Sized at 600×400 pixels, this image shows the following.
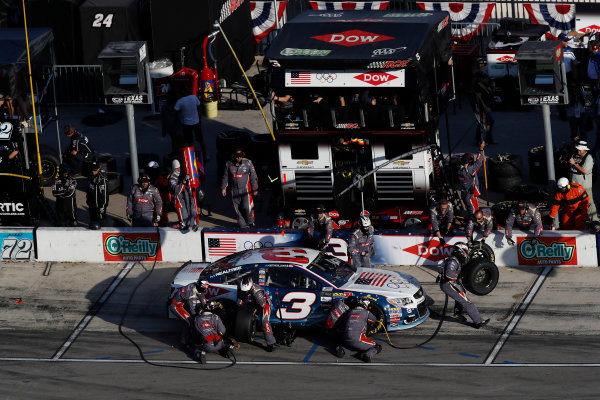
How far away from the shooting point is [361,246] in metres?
22.7

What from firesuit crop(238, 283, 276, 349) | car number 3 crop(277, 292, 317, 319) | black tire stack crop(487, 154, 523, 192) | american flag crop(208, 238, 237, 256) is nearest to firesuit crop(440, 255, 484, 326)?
car number 3 crop(277, 292, 317, 319)

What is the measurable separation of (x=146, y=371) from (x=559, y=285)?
759 cm

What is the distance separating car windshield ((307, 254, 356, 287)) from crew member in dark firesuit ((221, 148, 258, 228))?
3993 millimetres

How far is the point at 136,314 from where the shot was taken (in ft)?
73.0

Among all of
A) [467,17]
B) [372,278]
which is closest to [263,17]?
[467,17]

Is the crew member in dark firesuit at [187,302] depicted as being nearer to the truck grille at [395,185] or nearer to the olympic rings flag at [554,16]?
the truck grille at [395,185]

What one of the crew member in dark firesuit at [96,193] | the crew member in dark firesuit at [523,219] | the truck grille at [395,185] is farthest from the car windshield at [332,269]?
the crew member in dark firesuit at [96,193]

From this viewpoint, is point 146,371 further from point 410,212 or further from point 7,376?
point 410,212

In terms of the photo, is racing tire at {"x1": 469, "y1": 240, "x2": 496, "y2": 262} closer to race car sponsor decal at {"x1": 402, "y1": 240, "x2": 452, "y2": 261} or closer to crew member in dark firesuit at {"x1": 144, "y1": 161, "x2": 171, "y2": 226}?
race car sponsor decal at {"x1": 402, "y1": 240, "x2": 452, "y2": 261}

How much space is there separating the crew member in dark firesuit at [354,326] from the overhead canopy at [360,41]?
217 inches

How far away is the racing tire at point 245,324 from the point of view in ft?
66.2

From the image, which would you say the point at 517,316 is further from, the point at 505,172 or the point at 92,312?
the point at 92,312

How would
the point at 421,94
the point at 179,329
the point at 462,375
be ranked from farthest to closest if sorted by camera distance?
1. the point at 421,94
2. the point at 179,329
3. the point at 462,375

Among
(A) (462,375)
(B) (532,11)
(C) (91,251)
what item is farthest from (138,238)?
(B) (532,11)
